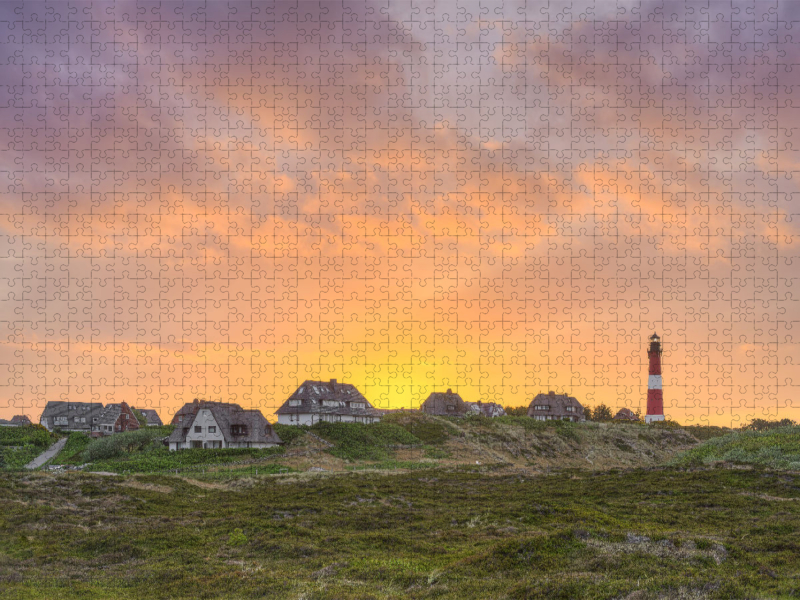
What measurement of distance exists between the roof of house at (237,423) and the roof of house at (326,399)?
17.0 metres

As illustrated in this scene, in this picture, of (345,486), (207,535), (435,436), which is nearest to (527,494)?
(345,486)

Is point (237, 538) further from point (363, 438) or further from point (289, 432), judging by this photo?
point (363, 438)

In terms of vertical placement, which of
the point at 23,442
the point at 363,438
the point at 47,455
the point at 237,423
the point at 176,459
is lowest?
the point at 47,455

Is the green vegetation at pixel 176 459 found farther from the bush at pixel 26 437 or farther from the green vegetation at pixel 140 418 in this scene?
the green vegetation at pixel 140 418

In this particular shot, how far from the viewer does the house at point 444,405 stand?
130 meters

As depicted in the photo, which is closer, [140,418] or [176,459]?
[176,459]

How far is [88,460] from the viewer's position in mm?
72000

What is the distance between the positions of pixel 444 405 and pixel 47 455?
74247 mm

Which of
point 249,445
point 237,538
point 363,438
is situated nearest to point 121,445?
point 249,445

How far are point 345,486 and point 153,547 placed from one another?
2178 centimetres

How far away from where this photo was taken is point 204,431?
78.9 meters

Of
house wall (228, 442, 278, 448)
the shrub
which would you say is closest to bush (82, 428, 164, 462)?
house wall (228, 442, 278, 448)

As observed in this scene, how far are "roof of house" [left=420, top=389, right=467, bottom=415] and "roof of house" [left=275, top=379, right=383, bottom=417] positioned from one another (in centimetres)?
2099

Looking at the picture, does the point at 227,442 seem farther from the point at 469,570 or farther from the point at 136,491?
the point at 469,570
